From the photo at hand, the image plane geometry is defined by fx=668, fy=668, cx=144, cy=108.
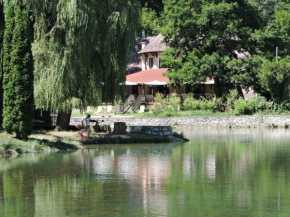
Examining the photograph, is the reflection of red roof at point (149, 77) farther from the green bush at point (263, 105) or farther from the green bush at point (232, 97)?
the green bush at point (263, 105)

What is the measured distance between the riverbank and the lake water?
67.5 feet

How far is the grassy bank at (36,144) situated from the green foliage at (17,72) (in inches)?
20.8

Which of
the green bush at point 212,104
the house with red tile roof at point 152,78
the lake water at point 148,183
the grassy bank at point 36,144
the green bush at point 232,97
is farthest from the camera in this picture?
the house with red tile roof at point 152,78

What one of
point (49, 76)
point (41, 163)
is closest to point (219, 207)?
point (41, 163)

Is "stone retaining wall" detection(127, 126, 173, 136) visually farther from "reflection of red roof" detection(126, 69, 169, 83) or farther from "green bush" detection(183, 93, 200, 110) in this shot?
"reflection of red roof" detection(126, 69, 169, 83)

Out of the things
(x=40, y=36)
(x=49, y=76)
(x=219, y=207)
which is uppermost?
(x=40, y=36)

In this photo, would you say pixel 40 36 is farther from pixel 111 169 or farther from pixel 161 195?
pixel 161 195

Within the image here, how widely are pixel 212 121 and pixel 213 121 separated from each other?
0.26 ft

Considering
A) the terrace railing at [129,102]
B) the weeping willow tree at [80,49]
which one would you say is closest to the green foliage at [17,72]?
the weeping willow tree at [80,49]

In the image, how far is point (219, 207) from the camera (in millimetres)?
15445

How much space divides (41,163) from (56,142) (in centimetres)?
581

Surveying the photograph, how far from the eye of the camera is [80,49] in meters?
32.3

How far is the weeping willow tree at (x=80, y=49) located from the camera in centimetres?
3209

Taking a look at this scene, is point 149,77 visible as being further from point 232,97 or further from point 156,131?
point 156,131
